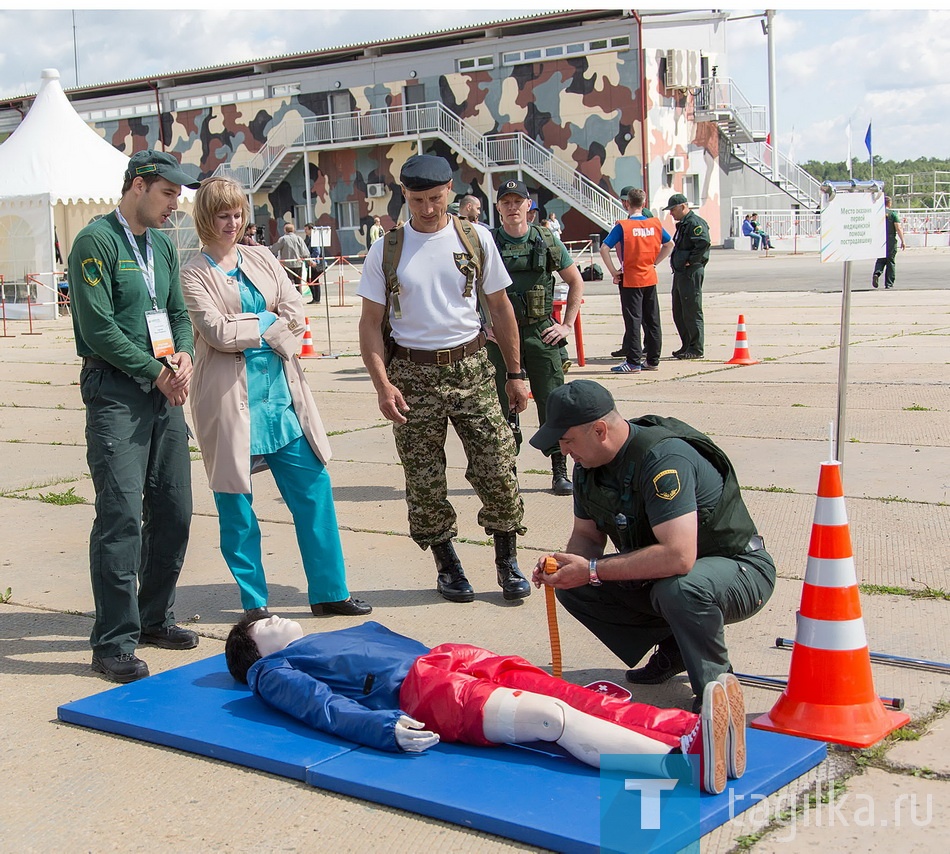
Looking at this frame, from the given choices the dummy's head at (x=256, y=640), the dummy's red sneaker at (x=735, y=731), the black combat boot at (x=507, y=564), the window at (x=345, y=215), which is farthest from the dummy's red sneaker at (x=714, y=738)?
the window at (x=345, y=215)

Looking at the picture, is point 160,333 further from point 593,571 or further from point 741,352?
point 741,352

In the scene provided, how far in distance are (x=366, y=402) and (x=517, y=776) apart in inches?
334

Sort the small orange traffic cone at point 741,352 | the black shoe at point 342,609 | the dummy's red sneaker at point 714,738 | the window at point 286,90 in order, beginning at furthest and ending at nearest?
the window at point 286,90
the small orange traffic cone at point 741,352
the black shoe at point 342,609
the dummy's red sneaker at point 714,738

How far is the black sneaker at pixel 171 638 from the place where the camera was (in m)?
4.81

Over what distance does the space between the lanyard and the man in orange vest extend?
8.44 metres

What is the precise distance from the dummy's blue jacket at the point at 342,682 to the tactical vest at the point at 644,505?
2.71 feet

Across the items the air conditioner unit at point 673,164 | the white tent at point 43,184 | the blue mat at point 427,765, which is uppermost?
the air conditioner unit at point 673,164

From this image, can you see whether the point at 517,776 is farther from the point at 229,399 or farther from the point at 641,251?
the point at 641,251

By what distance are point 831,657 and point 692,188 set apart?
44.0 metres

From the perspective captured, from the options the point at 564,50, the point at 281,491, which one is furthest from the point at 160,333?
the point at 564,50

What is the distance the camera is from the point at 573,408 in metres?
3.81

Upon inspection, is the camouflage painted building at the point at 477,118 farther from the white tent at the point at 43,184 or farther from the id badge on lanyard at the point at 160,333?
the id badge on lanyard at the point at 160,333

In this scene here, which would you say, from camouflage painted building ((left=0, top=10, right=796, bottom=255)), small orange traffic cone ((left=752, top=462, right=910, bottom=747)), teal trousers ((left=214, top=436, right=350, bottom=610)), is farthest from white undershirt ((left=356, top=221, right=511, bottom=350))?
camouflage painted building ((left=0, top=10, right=796, bottom=255))

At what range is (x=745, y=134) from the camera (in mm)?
48062
